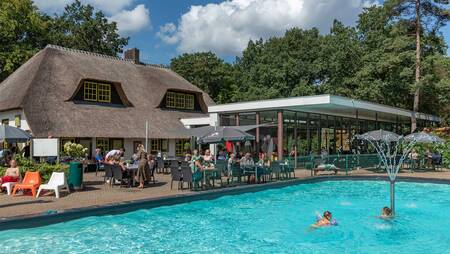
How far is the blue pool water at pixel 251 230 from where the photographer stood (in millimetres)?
8117

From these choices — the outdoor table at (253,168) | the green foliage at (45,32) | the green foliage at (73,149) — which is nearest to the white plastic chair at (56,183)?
the green foliage at (73,149)

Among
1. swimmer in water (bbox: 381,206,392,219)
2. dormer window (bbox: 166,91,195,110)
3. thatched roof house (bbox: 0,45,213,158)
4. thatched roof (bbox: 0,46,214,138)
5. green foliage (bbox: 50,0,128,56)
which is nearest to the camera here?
swimmer in water (bbox: 381,206,392,219)

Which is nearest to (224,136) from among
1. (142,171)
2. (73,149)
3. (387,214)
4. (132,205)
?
(142,171)

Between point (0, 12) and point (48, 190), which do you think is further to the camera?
point (0, 12)

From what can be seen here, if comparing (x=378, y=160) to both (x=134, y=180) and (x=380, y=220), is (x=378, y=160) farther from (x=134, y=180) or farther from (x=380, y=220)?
(x=134, y=180)

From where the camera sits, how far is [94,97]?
25.1 m

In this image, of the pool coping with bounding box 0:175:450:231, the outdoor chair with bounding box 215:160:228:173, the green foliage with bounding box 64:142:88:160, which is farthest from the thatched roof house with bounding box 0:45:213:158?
the pool coping with bounding box 0:175:450:231

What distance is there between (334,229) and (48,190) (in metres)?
8.53

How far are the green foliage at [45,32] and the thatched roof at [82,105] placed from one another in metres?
7.96

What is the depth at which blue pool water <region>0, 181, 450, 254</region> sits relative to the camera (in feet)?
26.6

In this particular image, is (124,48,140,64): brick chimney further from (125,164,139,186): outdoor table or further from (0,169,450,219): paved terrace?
(125,164,139,186): outdoor table

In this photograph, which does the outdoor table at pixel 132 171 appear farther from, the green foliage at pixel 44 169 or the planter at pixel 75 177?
the green foliage at pixel 44 169

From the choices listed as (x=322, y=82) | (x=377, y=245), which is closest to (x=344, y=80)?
(x=322, y=82)

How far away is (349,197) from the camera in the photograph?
14391 mm
